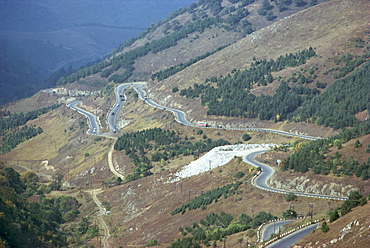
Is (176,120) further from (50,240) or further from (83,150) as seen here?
(50,240)

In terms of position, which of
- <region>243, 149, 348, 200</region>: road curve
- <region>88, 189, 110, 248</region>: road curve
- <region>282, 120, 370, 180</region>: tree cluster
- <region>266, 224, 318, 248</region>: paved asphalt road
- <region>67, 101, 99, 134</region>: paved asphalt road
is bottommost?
<region>88, 189, 110, 248</region>: road curve

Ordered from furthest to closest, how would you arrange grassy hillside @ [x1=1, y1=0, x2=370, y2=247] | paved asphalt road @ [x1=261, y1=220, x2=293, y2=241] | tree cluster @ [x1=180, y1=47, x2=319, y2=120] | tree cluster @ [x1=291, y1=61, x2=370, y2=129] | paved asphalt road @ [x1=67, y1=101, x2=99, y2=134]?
paved asphalt road @ [x1=67, y1=101, x2=99, y2=134] → tree cluster @ [x1=180, y1=47, x2=319, y2=120] → tree cluster @ [x1=291, y1=61, x2=370, y2=129] → grassy hillside @ [x1=1, y1=0, x2=370, y2=247] → paved asphalt road @ [x1=261, y1=220, x2=293, y2=241]

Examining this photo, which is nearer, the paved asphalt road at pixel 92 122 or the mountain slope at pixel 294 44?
the mountain slope at pixel 294 44

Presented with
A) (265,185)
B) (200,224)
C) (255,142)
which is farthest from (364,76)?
(200,224)

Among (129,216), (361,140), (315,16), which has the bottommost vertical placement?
(129,216)

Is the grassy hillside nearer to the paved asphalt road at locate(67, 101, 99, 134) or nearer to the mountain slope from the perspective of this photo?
the mountain slope

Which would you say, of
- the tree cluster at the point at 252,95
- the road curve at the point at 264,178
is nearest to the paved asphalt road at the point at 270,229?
the road curve at the point at 264,178

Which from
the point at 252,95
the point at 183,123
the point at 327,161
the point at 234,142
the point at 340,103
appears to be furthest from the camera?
the point at 252,95

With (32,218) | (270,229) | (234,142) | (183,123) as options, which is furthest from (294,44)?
(270,229)

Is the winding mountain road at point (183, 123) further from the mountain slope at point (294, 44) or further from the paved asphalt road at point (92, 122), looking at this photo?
the mountain slope at point (294, 44)

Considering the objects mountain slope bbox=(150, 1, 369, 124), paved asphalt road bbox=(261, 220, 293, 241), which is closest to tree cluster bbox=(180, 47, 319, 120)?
mountain slope bbox=(150, 1, 369, 124)

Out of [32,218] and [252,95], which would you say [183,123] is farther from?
[32,218]
